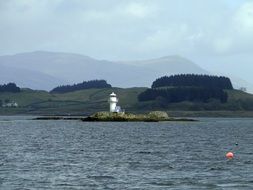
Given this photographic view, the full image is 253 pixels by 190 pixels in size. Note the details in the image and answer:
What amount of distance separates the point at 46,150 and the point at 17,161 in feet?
59.4

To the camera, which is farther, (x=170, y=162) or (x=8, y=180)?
(x=170, y=162)

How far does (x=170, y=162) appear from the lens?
71875 millimetres

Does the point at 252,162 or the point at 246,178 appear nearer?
the point at 246,178

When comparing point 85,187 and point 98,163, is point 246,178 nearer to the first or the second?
point 85,187

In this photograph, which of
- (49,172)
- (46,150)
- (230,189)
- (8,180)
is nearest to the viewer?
(230,189)

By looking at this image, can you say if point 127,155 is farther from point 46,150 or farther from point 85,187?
point 85,187

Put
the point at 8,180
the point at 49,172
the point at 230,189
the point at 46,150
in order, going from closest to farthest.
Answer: the point at 230,189
the point at 8,180
the point at 49,172
the point at 46,150

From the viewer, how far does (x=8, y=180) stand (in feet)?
183

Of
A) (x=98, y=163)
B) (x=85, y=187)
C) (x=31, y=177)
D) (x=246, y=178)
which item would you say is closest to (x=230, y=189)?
(x=246, y=178)

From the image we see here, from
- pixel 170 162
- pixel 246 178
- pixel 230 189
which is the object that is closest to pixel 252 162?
pixel 170 162

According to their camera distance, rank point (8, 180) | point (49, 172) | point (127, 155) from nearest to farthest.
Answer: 1. point (8, 180)
2. point (49, 172)
3. point (127, 155)

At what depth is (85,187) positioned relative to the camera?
2035 inches

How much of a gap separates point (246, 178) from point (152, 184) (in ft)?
32.2

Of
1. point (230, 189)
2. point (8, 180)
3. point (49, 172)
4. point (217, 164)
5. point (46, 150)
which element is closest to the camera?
point (230, 189)
